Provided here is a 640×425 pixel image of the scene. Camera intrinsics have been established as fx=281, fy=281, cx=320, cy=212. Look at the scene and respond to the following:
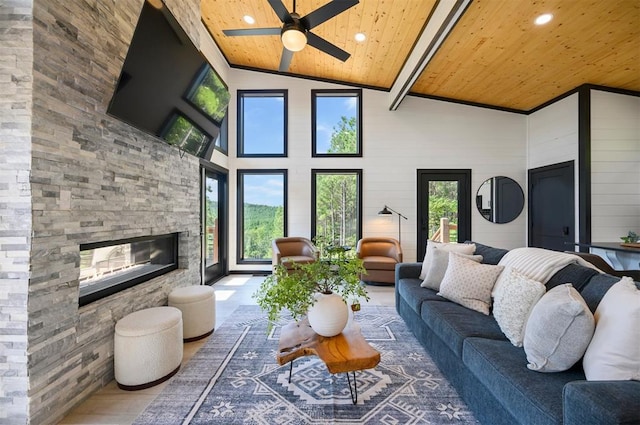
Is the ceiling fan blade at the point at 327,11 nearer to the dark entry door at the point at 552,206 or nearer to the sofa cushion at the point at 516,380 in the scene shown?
the sofa cushion at the point at 516,380

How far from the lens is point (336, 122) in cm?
575

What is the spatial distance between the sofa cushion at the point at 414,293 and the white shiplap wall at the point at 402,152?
2410 mm

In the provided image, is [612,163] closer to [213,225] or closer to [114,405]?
[213,225]

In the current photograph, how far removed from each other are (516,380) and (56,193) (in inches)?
109

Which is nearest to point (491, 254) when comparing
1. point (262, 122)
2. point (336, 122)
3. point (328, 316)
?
point (328, 316)

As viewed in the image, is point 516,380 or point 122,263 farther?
point 122,263

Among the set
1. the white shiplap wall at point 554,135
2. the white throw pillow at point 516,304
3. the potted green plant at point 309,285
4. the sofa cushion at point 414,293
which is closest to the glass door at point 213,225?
the potted green plant at point 309,285

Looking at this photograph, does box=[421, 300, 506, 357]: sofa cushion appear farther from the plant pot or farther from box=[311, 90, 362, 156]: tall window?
box=[311, 90, 362, 156]: tall window

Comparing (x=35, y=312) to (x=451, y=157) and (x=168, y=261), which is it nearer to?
(x=168, y=261)

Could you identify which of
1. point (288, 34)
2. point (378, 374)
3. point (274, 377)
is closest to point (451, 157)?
point (288, 34)

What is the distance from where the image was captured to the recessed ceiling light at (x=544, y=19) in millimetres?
3022

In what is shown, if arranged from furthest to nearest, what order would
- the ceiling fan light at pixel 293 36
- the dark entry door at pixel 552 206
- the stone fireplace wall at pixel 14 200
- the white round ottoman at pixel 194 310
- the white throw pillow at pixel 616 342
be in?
the dark entry door at pixel 552 206 < the white round ottoman at pixel 194 310 < the ceiling fan light at pixel 293 36 < the stone fireplace wall at pixel 14 200 < the white throw pillow at pixel 616 342

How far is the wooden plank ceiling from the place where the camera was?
10.0 feet

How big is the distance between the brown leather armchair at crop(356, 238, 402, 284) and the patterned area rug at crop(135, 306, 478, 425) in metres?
2.10
